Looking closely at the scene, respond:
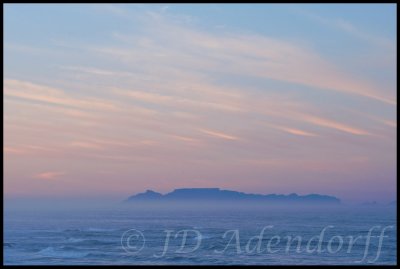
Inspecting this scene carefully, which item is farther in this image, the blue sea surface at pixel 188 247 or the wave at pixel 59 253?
the wave at pixel 59 253

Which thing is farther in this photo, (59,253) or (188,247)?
(188,247)

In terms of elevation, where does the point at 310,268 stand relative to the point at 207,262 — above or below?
above

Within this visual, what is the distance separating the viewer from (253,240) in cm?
4197

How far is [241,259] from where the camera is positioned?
3177cm

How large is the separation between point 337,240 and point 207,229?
12.3 meters

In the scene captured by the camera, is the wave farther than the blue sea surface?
Yes

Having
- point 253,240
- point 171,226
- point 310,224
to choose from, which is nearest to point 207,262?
point 253,240

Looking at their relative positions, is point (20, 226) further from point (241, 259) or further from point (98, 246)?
point (241, 259)

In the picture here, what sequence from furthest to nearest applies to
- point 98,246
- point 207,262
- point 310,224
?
point 310,224 → point 98,246 → point 207,262

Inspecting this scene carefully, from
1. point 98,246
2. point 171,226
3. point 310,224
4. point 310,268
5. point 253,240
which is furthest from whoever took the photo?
point 310,224

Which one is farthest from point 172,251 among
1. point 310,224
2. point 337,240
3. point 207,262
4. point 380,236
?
point 310,224

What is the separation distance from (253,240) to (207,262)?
477 inches

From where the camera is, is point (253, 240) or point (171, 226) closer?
point (253, 240)

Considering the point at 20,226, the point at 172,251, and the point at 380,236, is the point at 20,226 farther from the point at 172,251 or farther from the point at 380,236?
the point at 380,236
